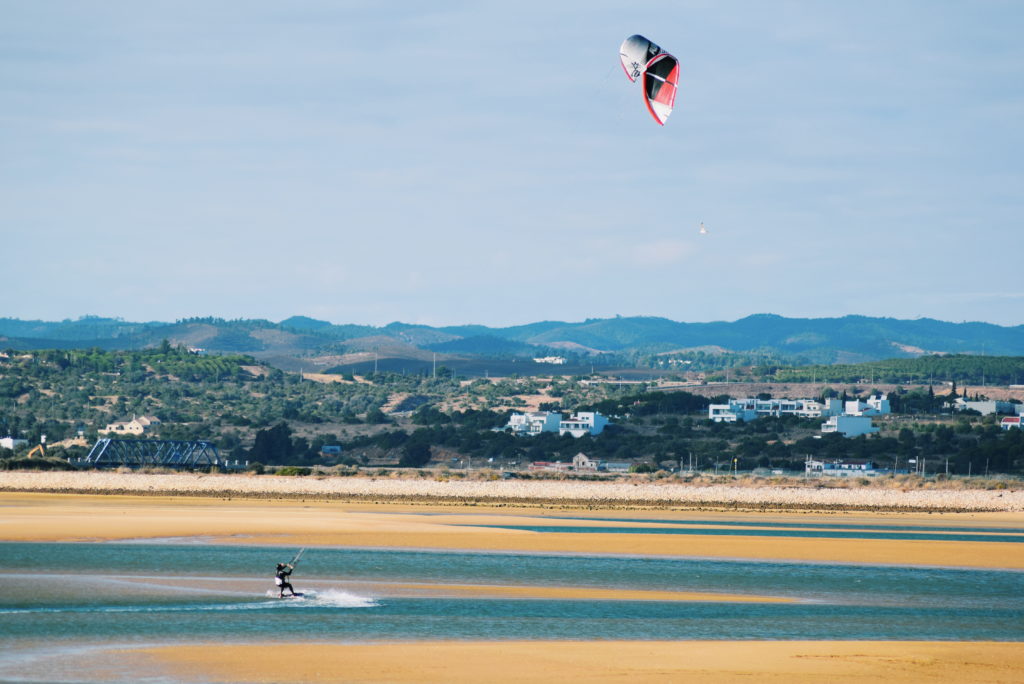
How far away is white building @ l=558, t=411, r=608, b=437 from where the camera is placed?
380 feet

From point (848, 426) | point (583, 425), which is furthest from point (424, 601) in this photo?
point (848, 426)

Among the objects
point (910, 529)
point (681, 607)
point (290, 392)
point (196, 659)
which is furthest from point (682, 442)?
point (196, 659)

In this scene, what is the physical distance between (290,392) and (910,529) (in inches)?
4297

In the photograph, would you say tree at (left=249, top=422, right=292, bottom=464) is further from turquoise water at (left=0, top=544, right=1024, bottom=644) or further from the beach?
turquoise water at (left=0, top=544, right=1024, bottom=644)

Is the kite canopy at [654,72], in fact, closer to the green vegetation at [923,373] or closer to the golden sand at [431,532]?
the golden sand at [431,532]

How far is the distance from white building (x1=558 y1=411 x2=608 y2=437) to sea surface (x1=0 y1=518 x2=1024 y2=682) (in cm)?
7438

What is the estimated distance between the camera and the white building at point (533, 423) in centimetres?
12019

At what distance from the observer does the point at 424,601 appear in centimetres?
3097

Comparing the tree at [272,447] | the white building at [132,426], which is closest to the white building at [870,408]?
the tree at [272,447]

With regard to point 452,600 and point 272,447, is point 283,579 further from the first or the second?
point 272,447

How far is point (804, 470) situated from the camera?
97.7 meters

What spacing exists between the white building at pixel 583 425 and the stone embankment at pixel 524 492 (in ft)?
106

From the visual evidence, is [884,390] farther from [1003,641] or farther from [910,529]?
[1003,641]

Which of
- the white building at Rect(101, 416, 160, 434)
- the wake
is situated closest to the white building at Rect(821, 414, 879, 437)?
the white building at Rect(101, 416, 160, 434)
